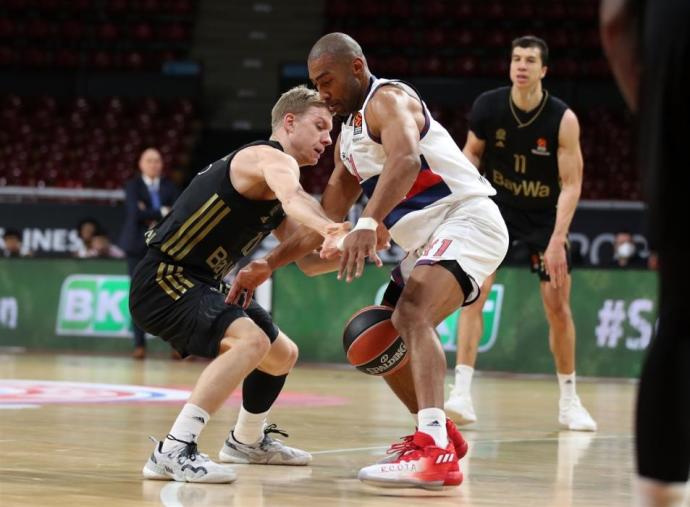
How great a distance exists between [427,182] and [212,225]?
910 mm

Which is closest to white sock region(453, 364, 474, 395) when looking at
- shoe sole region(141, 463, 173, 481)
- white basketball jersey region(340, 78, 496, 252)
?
white basketball jersey region(340, 78, 496, 252)

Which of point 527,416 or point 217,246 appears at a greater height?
point 217,246

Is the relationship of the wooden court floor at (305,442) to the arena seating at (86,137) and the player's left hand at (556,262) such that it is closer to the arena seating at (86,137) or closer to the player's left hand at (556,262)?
the player's left hand at (556,262)

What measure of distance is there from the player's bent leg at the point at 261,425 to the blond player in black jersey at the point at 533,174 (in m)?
2.17

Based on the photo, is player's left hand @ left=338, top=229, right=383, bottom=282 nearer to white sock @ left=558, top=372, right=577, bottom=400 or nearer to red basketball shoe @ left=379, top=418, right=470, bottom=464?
red basketball shoe @ left=379, top=418, right=470, bottom=464

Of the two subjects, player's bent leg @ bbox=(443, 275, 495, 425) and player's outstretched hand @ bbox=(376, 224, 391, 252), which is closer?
player's outstretched hand @ bbox=(376, 224, 391, 252)

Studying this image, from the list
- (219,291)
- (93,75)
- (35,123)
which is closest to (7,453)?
(219,291)

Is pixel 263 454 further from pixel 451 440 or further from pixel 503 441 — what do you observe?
pixel 503 441

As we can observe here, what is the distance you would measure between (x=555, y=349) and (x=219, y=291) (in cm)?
317

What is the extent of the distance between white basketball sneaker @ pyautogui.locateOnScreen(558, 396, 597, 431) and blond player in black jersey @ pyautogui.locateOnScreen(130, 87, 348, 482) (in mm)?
2450

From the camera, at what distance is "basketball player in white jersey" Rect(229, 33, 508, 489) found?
4.80m

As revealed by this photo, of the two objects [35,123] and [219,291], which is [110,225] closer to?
[35,123]

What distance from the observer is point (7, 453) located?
5.61 m

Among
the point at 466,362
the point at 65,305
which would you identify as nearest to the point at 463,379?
the point at 466,362
